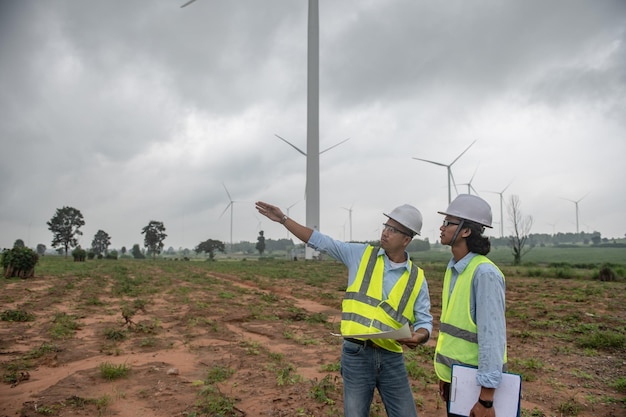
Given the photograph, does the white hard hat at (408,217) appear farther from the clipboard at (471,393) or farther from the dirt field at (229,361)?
the dirt field at (229,361)

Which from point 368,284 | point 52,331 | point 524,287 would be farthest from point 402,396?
point 524,287

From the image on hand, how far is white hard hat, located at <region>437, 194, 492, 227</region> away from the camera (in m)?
2.55

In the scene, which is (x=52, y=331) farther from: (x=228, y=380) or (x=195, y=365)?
(x=228, y=380)

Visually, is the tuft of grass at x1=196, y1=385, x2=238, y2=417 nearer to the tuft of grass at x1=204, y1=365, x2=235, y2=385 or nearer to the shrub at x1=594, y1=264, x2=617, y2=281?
the tuft of grass at x1=204, y1=365, x2=235, y2=385

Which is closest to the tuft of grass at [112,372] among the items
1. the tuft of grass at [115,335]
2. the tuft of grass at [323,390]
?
the tuft of grass at [115,335]

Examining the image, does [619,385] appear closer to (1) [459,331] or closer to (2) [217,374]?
(1) [459,331]

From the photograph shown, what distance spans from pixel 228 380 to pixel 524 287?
18747 mm

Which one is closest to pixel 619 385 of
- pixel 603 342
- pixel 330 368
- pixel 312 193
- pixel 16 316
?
pixel 603 342

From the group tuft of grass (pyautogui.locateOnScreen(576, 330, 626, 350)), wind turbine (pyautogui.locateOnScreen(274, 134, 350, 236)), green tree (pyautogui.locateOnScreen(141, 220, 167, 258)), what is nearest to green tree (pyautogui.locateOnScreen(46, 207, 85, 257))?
green tree (pyautogui.locateOnScreen(141, 220, 167, 258))

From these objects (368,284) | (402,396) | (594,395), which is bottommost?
(594,395)

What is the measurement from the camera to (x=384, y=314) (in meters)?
2.75

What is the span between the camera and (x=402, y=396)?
2777 millimetres

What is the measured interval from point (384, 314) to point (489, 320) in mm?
727

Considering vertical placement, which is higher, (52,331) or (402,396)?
(402,396)
